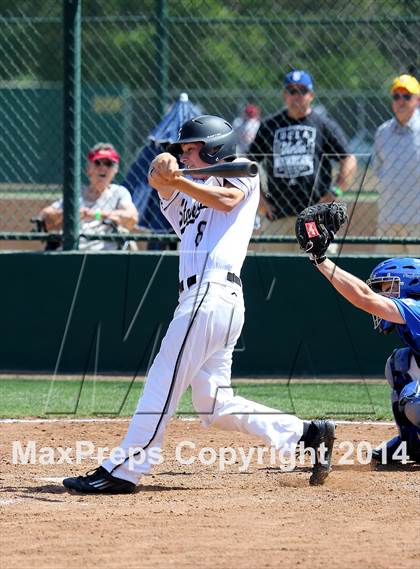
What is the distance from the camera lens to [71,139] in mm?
8758

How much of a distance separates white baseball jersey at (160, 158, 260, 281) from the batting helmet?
85cm

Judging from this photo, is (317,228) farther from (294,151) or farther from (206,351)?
(294,151)

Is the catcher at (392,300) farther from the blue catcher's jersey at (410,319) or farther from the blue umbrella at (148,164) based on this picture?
the blue umbrella at (148,164)

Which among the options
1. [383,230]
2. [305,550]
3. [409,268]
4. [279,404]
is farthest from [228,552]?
[383,230]

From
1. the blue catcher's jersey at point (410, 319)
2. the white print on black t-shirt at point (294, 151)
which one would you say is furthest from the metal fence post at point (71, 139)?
the blue catcher's jersey at point (410, 319)

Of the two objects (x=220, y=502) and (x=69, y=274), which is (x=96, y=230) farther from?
(x=220, y=502)

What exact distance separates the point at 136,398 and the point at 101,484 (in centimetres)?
291

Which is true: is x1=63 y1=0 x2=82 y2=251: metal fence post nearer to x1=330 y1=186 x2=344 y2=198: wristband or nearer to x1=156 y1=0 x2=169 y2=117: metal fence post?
x1=156 y1=0 x2=169 y2=117: metal fence post

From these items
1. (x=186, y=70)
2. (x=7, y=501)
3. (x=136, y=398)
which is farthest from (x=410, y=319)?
(x=186, y=70)

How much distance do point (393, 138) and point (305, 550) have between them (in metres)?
5.78

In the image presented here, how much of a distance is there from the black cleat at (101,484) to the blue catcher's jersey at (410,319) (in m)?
1.55

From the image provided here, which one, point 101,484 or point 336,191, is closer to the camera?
point 101,484

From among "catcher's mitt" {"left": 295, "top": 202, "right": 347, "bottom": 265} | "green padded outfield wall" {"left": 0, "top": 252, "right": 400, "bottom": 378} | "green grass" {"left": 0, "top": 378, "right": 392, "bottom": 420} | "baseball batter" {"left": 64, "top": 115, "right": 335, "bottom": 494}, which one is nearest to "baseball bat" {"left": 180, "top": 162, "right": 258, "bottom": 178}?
"baseball batter" {"left": 64, "top": 115, "right": 335, "bottom": 494}

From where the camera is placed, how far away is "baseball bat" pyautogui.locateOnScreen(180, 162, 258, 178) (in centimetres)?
490
